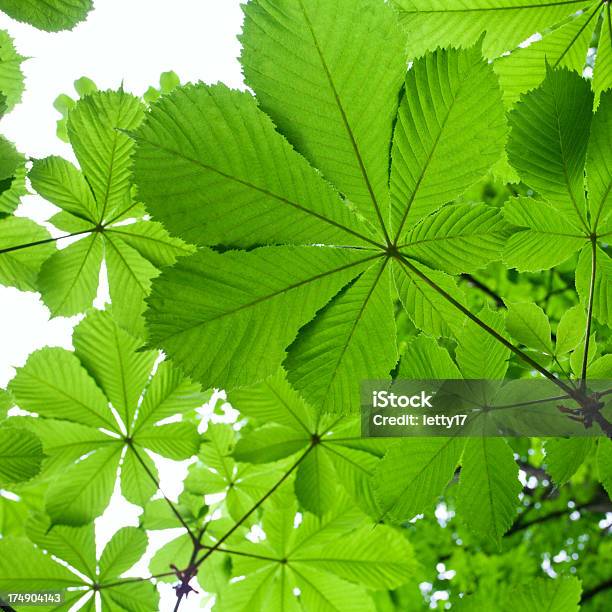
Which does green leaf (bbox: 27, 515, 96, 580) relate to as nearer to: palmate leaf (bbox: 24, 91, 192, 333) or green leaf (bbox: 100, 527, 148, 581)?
green leaf (bbox: 100, 527, 148, 581)

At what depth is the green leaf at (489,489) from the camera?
1022 mm

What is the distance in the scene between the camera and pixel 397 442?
105 cm

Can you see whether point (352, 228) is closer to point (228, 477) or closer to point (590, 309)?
point (590, 309)

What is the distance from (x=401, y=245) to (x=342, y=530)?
1.46 metres

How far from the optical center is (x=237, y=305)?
0.84 meters

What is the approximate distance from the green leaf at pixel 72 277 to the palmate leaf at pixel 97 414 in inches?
7.4

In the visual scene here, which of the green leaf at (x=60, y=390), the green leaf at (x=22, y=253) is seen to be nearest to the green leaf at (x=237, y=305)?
the green leaf at (x=22, y=253)

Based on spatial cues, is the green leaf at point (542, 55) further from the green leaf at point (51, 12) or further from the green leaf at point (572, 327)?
the green leaf at point (51, 12)

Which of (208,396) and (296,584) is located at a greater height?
(208,396)

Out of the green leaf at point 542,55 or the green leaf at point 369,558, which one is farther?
the green leaf at point 369,558

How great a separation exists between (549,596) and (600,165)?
803 mm

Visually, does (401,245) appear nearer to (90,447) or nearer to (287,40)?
(287,40)

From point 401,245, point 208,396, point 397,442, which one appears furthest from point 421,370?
point 208,396

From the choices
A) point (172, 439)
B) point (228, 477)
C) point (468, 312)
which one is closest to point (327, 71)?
point (468, 312)
